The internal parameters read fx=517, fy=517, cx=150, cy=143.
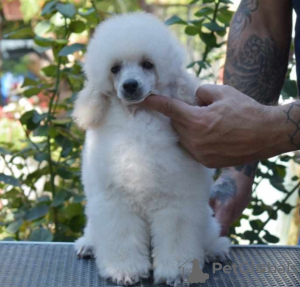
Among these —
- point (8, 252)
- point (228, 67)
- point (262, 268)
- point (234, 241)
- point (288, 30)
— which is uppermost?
point (288, 30)

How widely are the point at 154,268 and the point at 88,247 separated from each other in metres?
0.26

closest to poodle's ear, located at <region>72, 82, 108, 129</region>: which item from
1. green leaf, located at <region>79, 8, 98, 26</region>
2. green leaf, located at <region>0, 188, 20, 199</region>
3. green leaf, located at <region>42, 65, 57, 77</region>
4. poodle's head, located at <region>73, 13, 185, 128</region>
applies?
poodle's head, located at <region>73, 13, 185, 128</region>

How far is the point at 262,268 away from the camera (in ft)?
4.55

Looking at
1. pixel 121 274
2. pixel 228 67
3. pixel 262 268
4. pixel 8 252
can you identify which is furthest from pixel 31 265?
pixel 228 67

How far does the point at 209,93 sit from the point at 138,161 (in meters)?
0.25

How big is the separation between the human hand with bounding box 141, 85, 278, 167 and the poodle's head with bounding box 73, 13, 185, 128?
0.20 feet

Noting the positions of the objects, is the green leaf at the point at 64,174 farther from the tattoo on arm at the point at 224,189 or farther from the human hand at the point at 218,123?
the human hand at the point at 218,123

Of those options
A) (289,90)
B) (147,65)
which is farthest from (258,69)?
(147,65)

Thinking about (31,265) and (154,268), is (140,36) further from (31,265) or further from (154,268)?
(31,265)

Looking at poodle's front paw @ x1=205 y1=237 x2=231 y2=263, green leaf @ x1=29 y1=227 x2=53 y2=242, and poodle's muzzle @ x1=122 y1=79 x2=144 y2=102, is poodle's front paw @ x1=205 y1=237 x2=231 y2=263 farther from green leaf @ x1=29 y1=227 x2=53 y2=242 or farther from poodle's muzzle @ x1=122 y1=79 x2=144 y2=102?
green leaf @ x1=29 y1=227 x2=53 y2=242

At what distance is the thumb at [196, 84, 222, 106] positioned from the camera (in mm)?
1285

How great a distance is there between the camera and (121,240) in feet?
4.15

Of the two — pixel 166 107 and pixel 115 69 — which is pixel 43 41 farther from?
pixel 166 107

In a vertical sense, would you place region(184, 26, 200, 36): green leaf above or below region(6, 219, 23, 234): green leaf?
above
